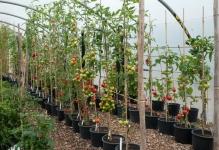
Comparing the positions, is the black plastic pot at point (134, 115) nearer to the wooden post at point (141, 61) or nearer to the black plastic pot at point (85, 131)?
the black plastic pot at point (85, 131)

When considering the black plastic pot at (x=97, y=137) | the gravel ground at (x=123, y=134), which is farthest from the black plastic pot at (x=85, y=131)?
the black plastic pot at (x=97, y=137)

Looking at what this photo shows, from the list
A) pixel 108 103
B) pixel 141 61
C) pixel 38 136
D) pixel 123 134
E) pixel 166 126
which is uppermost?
pixel 141 61

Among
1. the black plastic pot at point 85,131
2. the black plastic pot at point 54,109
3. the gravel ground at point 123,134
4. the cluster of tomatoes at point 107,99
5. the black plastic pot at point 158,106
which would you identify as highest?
the cluster of tomatoes at point 107,99

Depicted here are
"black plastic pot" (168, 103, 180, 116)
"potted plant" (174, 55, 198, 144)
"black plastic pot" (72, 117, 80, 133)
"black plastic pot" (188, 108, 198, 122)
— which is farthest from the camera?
"black plastic pot" (168, 103, 180, 116)

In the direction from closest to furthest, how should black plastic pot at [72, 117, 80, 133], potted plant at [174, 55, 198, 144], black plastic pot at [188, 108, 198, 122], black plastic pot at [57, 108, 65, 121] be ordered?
potted plant at [174, 55, 198, 144]
black plastic pot at [72, 117, 80, 133]
black plastic pot at [188, 108, 198, 122]
black plastic pot at [57, 108, 65, 121]

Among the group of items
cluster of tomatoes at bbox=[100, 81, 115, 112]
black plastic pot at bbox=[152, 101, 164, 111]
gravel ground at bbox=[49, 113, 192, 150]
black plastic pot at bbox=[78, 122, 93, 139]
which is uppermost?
cluster of tomatoes at bbox=[100, 81, 115, 112]

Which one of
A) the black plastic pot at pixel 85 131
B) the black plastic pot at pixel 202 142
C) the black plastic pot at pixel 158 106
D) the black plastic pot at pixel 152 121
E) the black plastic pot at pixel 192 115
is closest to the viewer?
the black plastic pot at pixel 202 142

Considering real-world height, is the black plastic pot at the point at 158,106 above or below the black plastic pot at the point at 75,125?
above

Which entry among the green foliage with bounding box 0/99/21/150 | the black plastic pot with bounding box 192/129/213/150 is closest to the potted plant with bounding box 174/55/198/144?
the black plastic pot with bounding box 192/129/213/150

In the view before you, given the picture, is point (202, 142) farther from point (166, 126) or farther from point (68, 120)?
point (68, 120)

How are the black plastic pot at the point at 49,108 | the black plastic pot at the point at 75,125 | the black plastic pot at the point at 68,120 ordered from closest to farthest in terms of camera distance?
the black plastic pot at the point at 75,125
the black plastic pot at the point at 68,120
the black plastic pot at the point at 49,108

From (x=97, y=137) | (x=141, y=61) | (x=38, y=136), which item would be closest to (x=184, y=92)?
(x=97, y=137)

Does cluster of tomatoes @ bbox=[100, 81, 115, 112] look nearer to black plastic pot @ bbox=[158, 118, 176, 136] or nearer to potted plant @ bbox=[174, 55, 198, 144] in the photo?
potted plant @ bbox=[174, 55, 198, 144]

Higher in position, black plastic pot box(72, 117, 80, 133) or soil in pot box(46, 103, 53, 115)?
soil in pot box(46, 103, 53, 115)
